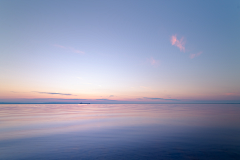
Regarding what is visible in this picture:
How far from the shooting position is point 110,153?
322 inches

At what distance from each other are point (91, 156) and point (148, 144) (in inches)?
169

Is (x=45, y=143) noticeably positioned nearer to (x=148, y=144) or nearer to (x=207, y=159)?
(x=148, y=144)

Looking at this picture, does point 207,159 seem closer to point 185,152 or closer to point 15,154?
point 185,152

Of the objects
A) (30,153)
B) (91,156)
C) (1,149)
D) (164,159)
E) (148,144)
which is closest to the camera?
Answer: (164,159)

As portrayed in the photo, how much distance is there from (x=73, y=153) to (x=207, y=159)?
756 centimetres

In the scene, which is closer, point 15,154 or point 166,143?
point 15,154

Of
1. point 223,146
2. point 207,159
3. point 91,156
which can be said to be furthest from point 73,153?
point 223,146

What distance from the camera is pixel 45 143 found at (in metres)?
10.2

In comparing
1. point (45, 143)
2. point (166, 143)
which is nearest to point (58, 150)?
point (45, 143)

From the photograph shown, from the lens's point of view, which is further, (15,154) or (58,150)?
(58,150)

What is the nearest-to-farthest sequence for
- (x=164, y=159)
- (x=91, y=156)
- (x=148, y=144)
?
(x=164, y=159) → (x=91, y=156) → (x=148, y=144)

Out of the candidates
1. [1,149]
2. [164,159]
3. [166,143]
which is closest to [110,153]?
[164,159]

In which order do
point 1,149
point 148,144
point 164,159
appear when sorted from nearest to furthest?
point 164,159
point 1,149
point 148,144

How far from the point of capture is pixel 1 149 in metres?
9.01
